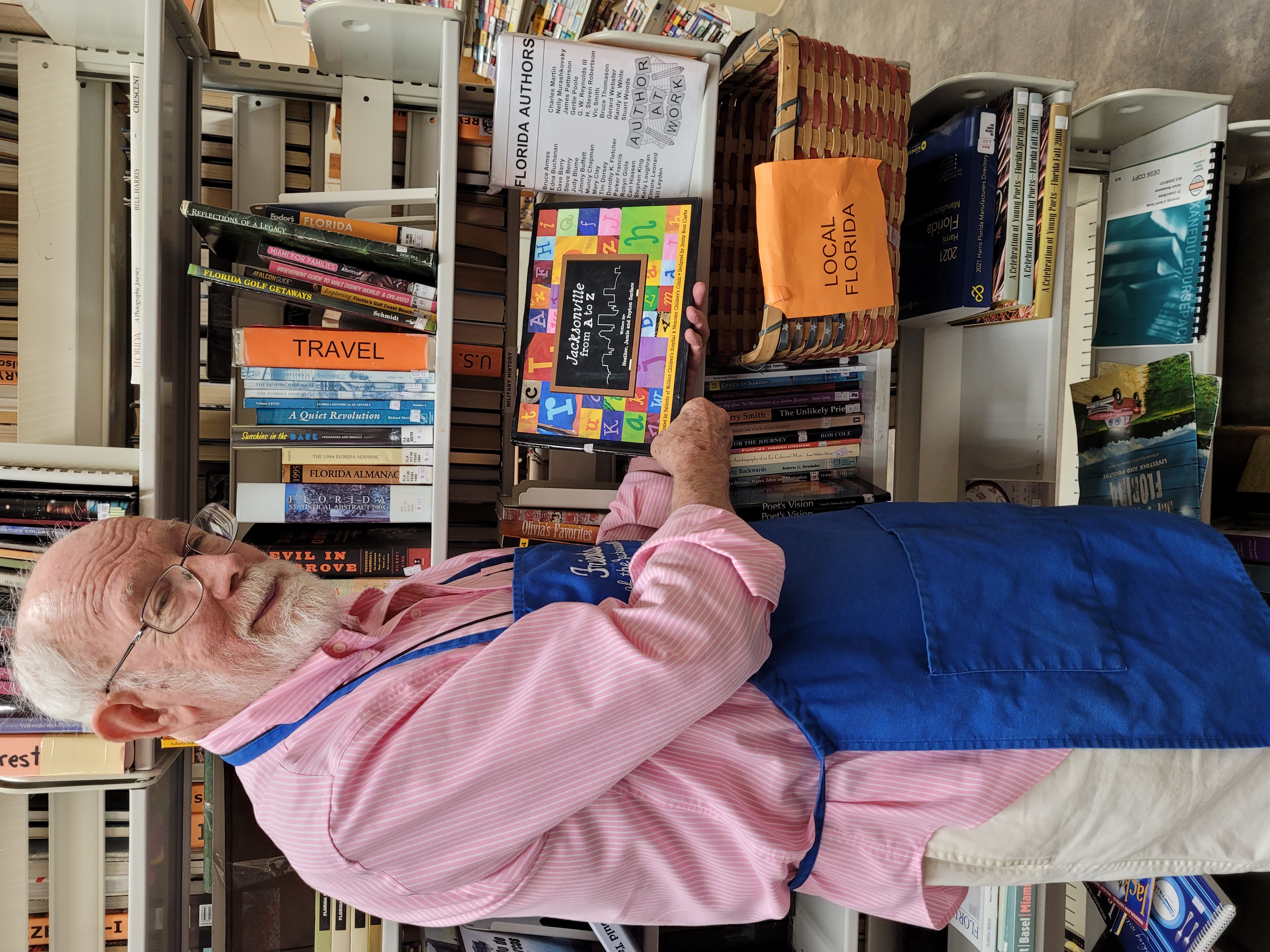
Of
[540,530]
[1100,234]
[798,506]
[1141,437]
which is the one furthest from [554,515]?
[1100,234]

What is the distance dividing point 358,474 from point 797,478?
90 cm

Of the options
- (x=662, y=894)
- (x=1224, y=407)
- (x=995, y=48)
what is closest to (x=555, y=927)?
(x=662, y=894)

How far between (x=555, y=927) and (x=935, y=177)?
1.80 m

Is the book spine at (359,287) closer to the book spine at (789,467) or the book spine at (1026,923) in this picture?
the book spine at (789,467)

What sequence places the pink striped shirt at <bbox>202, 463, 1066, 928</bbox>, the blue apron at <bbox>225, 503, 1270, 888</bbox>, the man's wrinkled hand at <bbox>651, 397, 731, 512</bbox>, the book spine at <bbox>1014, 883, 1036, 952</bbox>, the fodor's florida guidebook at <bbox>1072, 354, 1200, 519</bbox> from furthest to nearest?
the book spine at <bbox>1014, 883, 1036, 952</bbox> < the fodor's florida guidebook at <bbox>1072, 354, 1200, 519</bbox> < the man's wrinkled hand at <bbox>651, 397, 731, 512</bbox> < the blue apron at <bbox>225, 503, 1270, 888</bbox> < the pink striped shirt at <bbox>202, 463, 1066, 928</bbox>

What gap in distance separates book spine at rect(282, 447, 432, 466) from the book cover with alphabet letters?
19 centimetres

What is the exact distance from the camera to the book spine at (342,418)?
139cm

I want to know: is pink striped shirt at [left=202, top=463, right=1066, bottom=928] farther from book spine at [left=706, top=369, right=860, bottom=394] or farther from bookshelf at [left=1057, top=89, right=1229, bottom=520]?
bookshelf at [left=1057, top=89, right=1229, bottom=520]

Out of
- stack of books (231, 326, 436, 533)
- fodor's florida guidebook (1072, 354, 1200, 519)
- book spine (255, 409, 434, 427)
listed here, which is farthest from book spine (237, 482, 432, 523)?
fodor's florida guidebook (1072, 354, 1200, 519)

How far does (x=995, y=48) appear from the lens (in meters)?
2.54

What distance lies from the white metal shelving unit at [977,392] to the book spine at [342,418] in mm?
1192

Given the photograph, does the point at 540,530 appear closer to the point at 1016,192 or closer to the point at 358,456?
the point at 358,456

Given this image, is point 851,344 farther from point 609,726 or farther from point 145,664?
point 145,664

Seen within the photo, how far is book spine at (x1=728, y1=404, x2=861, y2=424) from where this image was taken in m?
1.68
